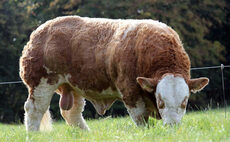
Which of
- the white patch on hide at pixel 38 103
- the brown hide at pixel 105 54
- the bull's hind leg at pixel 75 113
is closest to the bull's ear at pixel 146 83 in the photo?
the brown hide at pixel 105 54

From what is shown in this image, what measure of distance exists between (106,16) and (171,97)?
1381cm

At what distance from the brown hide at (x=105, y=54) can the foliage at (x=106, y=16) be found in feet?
34.3

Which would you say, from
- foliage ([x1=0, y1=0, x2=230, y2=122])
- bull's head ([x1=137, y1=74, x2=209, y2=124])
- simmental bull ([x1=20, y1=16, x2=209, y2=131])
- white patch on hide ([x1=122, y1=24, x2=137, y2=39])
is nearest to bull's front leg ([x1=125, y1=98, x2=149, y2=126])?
simmental bull ([x1=20, y1=16, x2=209, y2=131])

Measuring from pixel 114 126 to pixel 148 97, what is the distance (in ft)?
3.52

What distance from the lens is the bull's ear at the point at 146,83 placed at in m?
6.29

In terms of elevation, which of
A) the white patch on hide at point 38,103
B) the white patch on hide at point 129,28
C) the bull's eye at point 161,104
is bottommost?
the white patch on hide at point 38,103

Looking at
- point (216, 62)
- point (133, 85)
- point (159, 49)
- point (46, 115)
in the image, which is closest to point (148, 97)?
point (133, 85)

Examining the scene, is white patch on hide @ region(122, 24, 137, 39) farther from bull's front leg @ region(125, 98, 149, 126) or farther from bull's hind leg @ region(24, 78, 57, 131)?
bull's hind leg @ region(24, 78, 57, 131)

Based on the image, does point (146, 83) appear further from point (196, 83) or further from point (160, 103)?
point (196, 83)

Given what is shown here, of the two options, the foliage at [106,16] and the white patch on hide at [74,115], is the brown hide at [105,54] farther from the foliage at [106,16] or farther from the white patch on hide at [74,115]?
the foliage at [106,16]

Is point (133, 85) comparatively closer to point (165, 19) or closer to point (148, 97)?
point (148, 97)

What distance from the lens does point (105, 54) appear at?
23.6ft

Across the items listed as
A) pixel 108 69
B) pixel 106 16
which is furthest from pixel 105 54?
pixel 106 16

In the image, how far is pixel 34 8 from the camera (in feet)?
71.2
